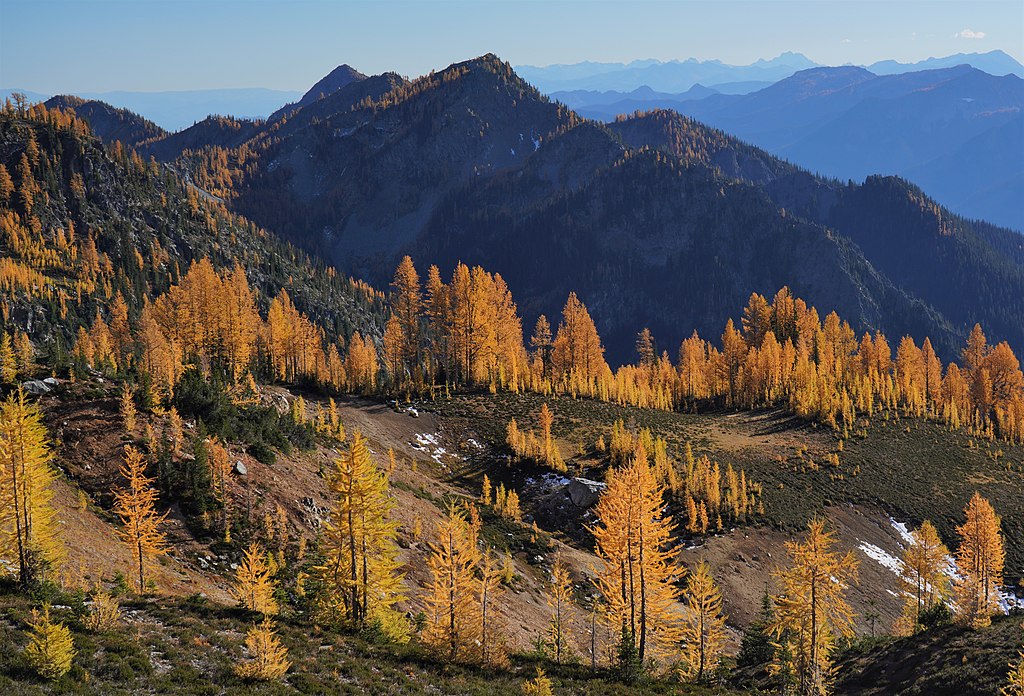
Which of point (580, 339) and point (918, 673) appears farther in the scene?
point (580, 339)

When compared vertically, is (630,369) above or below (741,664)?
above

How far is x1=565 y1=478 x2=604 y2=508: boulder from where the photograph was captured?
70812mm

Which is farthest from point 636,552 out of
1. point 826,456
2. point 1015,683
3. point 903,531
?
point 826,456

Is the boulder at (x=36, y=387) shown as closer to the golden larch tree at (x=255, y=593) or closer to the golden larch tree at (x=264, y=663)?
the golden larch tree at (x=255, y=593)

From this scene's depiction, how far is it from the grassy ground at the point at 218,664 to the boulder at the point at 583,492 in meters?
35.6

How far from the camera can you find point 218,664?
82.0 ft

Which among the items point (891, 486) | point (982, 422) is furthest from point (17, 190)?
point (982, 422)

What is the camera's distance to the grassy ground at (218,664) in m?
22.1

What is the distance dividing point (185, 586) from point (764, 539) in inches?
2346

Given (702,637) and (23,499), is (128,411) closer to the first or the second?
(23,499)

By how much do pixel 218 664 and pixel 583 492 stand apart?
50302mm

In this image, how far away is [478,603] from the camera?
1626 inches

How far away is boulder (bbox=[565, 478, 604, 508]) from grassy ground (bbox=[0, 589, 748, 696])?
117ft

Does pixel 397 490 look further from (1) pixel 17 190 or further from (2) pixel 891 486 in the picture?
(1) pixel 17 190
